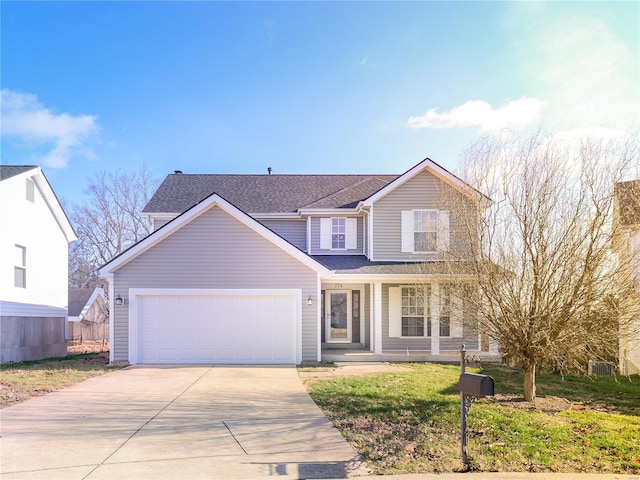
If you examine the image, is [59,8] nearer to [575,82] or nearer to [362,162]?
[575,82]

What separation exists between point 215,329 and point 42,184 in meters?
8.79

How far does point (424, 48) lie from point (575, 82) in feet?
13.5

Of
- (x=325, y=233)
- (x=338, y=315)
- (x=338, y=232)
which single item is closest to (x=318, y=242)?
(x=325, y=233)

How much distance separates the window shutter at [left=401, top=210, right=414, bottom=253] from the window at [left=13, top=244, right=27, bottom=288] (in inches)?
516

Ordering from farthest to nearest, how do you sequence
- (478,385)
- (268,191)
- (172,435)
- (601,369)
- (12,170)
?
(268,191), (12,170), (601,369), (172,435), (478,385)

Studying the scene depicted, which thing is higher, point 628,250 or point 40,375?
point 628,250

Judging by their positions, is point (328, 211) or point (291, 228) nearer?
point (328, 211)

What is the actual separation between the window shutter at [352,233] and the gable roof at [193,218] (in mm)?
3479

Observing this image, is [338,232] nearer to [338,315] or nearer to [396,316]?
[338,315]

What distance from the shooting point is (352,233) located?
57.4 feet

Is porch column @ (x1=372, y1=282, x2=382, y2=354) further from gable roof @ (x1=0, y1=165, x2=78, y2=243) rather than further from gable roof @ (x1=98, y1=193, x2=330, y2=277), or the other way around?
gable roof @ (x1=0, y1=165, x2=78, y2=243)

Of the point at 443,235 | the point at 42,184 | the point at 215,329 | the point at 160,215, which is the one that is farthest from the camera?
the point at 160,215

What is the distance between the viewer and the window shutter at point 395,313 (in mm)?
16125

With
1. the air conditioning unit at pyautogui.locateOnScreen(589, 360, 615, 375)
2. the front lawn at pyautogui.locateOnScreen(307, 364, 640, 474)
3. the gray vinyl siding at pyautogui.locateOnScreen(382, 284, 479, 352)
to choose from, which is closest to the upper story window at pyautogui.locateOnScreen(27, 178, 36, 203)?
the front lawn at pyautogui.locateOnScreen(307, 364, 640, 474)
